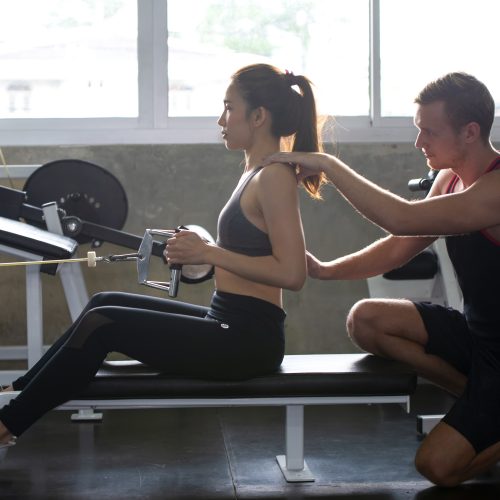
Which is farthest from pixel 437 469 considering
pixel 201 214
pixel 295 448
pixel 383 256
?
pixel 201 214

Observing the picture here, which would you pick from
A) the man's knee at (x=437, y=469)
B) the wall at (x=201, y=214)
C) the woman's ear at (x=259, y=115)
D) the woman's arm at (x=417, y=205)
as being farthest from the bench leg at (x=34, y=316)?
the man's knee at (x=437, y=469)

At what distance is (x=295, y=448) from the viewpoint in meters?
2.31

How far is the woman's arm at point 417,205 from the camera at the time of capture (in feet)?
6.70

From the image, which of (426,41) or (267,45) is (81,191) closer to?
(267,45)

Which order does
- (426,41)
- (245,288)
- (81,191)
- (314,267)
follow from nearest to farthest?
(245,288)
(314,267)
(81,191)
(426,41)

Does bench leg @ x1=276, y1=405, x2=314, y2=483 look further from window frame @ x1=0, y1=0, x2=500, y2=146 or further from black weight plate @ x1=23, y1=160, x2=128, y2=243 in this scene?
window frame @ x1=0, y1=0, x2=500, y2=146

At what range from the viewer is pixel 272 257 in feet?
6.77

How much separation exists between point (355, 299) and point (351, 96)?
91cm

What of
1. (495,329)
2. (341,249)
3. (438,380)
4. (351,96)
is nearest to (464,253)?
(495,329)

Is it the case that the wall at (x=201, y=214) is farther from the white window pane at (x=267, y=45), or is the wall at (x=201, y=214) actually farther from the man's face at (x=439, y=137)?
the man's face at (x=439, y=137)

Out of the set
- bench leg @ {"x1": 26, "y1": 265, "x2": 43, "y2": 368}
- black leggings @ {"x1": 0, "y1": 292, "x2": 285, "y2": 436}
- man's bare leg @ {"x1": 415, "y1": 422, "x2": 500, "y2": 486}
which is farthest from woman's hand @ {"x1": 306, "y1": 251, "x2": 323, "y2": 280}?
bench leg @ {"x1": 26, "y1": 265, "x2": 43, "y2": 368}

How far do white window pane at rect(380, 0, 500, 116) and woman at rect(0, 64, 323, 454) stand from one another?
5.91ft

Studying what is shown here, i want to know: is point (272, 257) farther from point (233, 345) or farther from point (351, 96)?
point (351, 96)

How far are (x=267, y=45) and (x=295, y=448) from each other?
207 centimetres
